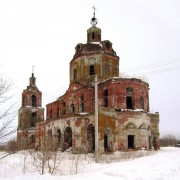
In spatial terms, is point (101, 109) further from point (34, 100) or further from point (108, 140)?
point (34, 100)

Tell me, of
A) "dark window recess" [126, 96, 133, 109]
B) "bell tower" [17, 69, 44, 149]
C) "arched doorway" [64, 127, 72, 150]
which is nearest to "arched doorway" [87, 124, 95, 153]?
"arched doorway" [64, 127, 72, 150]

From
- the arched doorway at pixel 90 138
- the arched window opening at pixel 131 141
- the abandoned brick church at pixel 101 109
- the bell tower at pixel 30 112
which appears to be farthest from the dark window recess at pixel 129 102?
the bell tower at pixel 30 112

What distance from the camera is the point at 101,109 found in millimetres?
26781

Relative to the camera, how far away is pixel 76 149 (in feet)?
88.4

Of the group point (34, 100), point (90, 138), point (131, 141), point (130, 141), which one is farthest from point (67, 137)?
point (34, 100)

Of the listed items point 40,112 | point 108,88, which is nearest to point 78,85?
point 108,88

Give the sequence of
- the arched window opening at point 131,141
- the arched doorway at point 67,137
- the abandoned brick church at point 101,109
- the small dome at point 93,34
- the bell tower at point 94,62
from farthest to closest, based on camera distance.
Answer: the small dome at point 93,34, the bell tower at point 94,62, the arched doorway at point 67,137, the arched window opening at point 131,141, the abandoned brick church at point 101,109

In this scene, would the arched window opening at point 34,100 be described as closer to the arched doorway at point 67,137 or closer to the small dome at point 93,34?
the small dome at point 93,34

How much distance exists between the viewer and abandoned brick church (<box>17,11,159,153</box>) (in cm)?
2747

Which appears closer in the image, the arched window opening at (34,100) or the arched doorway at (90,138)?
the arched doorway at (90,138)

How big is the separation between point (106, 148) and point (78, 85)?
29.7ft

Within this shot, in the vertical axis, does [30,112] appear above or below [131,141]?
above

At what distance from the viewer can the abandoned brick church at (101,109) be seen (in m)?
27.5

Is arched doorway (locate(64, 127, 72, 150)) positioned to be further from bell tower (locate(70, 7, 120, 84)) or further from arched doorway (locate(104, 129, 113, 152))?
bell tower (locate(70, 7, 120, 84))
